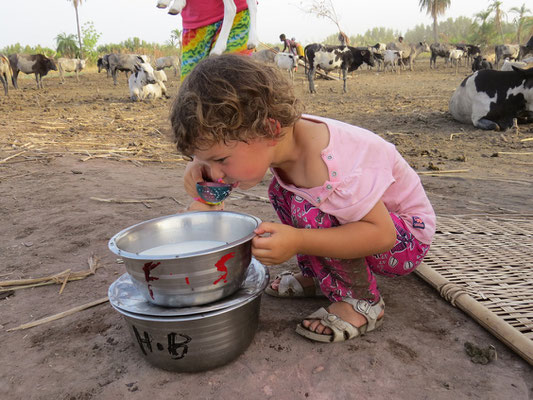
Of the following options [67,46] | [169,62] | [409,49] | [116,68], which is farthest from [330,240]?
[67,46]

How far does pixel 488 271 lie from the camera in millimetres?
1938

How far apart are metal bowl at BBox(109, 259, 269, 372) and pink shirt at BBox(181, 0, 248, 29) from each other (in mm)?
2380

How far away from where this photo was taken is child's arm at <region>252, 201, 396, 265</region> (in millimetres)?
1299

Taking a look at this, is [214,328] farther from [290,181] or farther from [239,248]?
[290,181]

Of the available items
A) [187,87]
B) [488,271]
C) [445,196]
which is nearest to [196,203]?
[187,87]

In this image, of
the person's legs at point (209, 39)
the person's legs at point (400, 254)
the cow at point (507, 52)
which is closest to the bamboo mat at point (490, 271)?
the person's legs at point (400, 254)

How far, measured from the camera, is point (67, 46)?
112 feet

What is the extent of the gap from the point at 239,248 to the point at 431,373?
0.72 m

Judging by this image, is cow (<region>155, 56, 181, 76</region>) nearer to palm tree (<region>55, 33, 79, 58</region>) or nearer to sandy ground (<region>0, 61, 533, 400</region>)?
palm tree (<region>55, 33, 79, 58</region>)

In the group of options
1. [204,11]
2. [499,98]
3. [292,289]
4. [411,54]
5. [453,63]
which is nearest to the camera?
→ [292,289]

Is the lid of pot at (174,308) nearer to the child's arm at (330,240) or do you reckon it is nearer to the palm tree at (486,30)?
the child's arm at (330,240)

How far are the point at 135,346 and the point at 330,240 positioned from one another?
766 millimetres

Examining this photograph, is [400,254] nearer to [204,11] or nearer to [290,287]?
[290,287]

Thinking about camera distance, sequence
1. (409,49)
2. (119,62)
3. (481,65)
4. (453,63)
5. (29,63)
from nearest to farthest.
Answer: (29,63) < (481,65) < (119,62) < (409,49) < (453,63)
